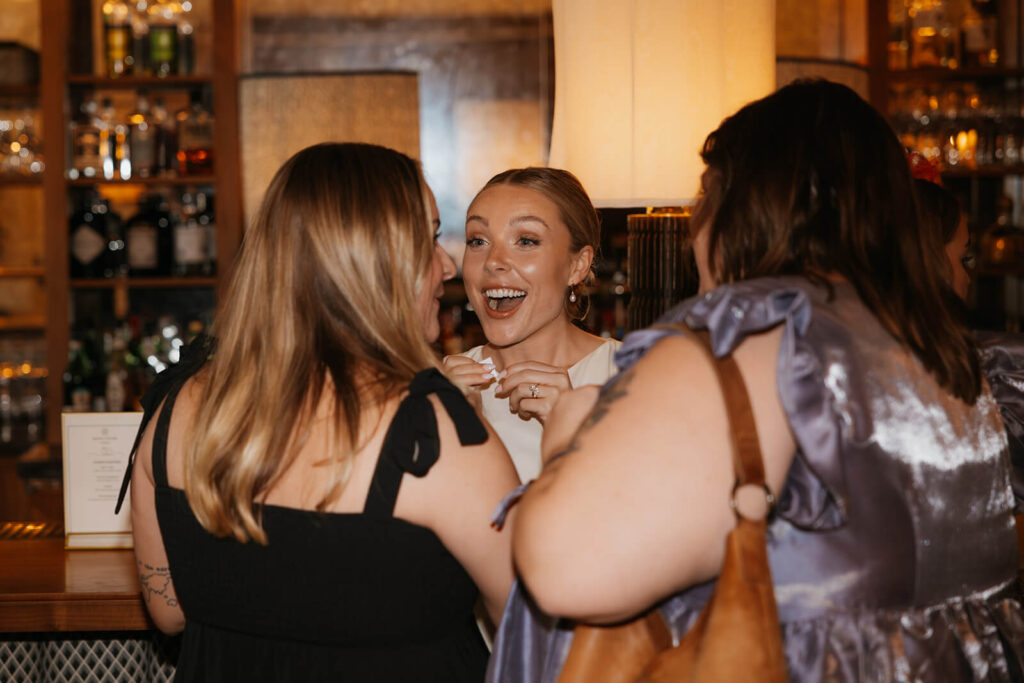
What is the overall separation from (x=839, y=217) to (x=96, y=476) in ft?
5.36

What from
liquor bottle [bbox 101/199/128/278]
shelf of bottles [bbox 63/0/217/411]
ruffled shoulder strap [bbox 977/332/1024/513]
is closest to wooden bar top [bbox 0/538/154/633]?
ruffled shoulder strap [bbox 977/332/1024/513]

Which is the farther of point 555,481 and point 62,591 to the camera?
point 62,591

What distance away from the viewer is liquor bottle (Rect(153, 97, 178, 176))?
4.62 meters

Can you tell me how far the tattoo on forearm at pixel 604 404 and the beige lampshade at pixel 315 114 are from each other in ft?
12.2

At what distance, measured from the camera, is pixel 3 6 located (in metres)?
5.22

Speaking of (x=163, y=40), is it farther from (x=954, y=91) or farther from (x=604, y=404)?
(x=604, y=404)

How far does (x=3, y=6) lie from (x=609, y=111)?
4483 millimetres

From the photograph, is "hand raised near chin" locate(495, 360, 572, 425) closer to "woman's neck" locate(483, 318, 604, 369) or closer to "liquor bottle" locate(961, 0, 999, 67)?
"woman's neck" locate(483, 318, 604, 369)

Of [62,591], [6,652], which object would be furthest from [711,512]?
[6,652]

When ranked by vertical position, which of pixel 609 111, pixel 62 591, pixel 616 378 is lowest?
pixel 62 591

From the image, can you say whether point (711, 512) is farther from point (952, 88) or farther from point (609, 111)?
point (952, 88)

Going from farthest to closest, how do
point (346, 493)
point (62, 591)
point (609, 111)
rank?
1. point (609, 111)
2. point (62, 591)
3. point (346, 493)

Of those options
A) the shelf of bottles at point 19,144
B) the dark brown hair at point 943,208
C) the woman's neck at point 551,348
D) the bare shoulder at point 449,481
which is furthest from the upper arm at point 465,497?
the shelf of bottles at point 19,144

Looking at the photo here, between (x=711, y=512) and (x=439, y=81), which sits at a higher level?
(x=439, y=81)
